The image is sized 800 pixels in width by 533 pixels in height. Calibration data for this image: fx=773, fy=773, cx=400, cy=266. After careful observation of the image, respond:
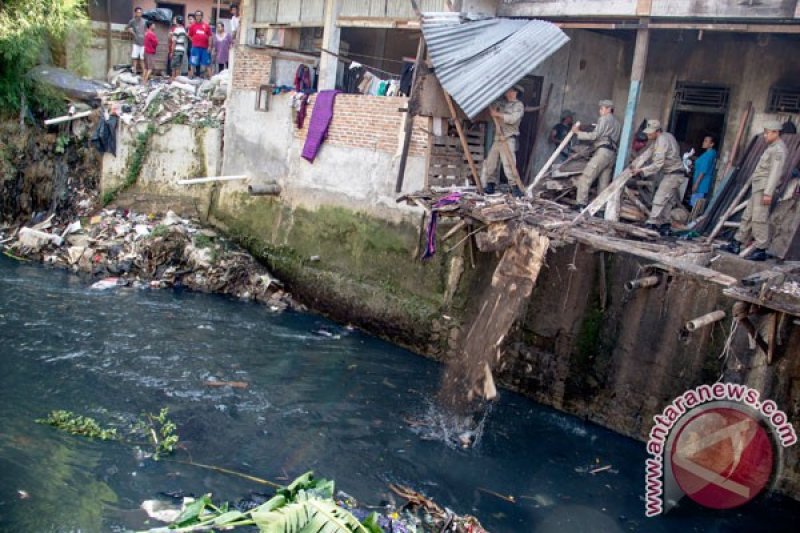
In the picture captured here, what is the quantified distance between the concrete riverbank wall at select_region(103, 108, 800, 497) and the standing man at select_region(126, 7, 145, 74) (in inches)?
167

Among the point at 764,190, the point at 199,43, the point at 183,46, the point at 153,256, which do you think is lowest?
the point at 153,256

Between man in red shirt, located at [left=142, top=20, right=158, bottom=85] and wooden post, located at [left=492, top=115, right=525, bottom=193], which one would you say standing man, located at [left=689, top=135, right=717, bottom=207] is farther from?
man in red shirt, located at [left=142, top=20, right=158, bottom=85]

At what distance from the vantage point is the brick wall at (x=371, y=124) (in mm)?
12219

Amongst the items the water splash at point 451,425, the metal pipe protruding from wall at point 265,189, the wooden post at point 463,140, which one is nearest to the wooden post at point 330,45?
the metal pipe protruding from wall at point 265,189

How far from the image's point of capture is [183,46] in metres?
19.5

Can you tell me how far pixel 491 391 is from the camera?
9.37m

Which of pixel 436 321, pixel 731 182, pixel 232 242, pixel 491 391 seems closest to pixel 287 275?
pixel 232 242

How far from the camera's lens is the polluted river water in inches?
310

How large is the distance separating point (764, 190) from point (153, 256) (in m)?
10.4

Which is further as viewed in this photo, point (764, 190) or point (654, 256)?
point (764, 190)

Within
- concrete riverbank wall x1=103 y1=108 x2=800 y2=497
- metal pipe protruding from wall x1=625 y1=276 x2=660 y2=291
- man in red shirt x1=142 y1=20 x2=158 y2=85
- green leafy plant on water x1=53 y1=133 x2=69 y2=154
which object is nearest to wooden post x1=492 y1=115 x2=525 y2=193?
concrete riverbank wall x1=103 y1=108 x2=800 y2=497

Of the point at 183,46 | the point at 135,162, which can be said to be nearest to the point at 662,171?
the point at 135,162

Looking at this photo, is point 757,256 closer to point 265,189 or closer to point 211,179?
point 265,189

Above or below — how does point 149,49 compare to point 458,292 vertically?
above
